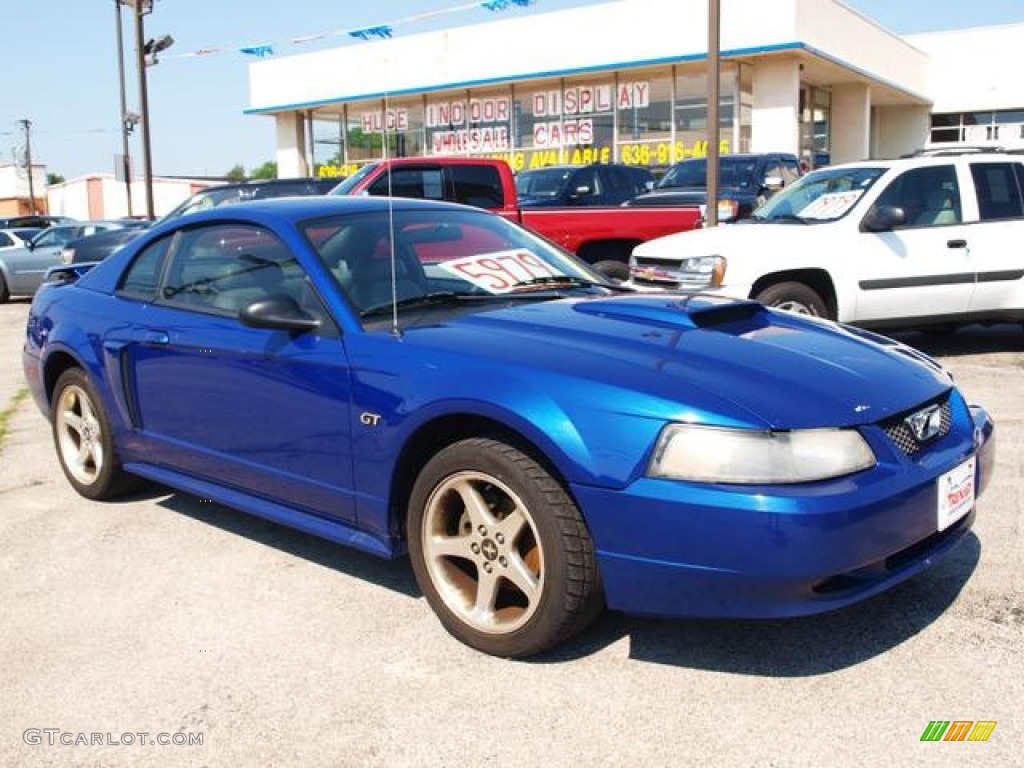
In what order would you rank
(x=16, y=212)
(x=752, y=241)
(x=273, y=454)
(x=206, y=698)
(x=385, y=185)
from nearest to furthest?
(x=206, y=698) → (x=273, y=454) → (x=752, y=241) → (x=385, y=185) → (x=16, y=212)

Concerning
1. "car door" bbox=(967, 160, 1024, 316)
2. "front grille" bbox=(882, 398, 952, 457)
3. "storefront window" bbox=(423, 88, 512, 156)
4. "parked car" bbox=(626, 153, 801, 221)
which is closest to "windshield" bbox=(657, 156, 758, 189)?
"parked car" bbox=(626, 153, 801, 221)

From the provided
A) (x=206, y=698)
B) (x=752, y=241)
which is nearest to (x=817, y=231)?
(x=752, y=241)

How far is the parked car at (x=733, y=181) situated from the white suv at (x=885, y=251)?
136 inches

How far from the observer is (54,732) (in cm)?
285

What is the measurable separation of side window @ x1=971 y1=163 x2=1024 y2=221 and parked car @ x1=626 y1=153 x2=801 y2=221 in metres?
3.53

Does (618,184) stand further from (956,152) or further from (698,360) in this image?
(698,360)

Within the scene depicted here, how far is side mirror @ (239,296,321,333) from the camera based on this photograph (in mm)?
Result: 3521

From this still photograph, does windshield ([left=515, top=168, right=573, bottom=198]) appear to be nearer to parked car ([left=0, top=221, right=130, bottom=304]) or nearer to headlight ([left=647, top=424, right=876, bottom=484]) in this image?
parked car ([left=0, top=221, right=130, bottom=304])

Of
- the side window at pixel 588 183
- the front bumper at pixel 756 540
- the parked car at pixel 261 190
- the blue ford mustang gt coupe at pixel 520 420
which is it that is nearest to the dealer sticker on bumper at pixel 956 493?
the blue ford mustang gt coupe at pixel 520 420

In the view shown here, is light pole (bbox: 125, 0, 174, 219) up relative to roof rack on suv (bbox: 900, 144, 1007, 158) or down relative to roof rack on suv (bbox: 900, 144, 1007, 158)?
up

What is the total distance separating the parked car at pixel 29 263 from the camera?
724 inches

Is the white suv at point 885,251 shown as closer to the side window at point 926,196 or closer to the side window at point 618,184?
the side window at point 926,196

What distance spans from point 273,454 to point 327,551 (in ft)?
2.11

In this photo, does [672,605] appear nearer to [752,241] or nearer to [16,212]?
[752,241]
